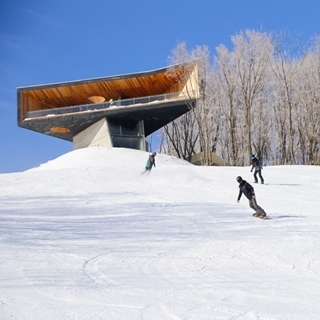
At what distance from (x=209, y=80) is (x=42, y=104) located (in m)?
16.9

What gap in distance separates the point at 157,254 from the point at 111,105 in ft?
99.2

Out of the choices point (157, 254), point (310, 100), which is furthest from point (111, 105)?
point (157, 254)

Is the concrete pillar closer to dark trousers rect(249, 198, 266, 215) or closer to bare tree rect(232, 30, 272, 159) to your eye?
bare tree rect(232, 30, 272, 159)

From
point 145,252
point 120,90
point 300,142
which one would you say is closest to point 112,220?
point 145,252

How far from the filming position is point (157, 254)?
25.5ft

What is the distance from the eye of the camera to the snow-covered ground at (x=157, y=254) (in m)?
4.89

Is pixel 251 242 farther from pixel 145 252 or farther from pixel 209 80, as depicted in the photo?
pixel 209 80

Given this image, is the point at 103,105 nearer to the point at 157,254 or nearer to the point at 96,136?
the point at 96,136

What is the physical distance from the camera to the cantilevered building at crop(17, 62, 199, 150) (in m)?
36.8

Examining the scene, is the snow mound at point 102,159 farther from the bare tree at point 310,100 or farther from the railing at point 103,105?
the bare tree at point 310,100

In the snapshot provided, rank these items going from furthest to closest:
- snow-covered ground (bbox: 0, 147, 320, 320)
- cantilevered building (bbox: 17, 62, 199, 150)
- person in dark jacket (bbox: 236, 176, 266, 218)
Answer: cantilevered building (bbox: 17, 62, 199, 150)
person in dark jacket (bbox: 236, 176, 266, 218)
snow-covered ground (bbox: 0, 147, 320, 320)

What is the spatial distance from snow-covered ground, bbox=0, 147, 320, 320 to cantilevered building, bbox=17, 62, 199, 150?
19.5m

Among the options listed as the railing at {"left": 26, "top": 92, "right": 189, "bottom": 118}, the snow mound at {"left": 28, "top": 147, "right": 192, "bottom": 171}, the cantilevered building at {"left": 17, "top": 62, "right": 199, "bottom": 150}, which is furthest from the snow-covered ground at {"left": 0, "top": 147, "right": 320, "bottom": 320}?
the railing at {"left": 26, "top": 92, "right": 189, "bottom": 118}

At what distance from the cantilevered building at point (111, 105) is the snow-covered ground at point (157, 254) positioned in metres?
19.5
